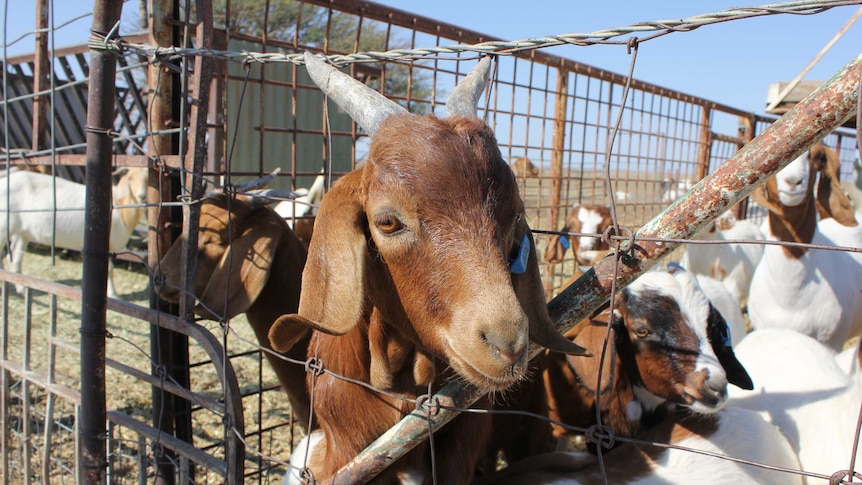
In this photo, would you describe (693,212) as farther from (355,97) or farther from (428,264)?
(355,97)

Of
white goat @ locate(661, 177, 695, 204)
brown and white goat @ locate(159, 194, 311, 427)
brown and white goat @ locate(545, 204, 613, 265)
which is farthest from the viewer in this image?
white goat @ locate(661, 177, 695, 204)

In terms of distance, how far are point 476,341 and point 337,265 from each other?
412mm

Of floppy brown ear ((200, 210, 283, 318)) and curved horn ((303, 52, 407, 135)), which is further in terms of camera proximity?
floppy brown ear ((200, 210, 283, 318))

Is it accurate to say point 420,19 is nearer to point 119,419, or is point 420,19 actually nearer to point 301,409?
point 301,409

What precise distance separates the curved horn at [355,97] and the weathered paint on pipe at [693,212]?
2.19 ft

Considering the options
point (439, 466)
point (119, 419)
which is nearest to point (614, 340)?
point (439, 466)

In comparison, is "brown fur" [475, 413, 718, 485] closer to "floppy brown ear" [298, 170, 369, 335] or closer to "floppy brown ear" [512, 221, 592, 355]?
"floppy brown ear" [512, 221, 592, 355]

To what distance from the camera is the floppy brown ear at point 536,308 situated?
1.51m

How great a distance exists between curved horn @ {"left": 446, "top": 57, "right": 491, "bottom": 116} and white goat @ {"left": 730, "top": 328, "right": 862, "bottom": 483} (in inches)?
69.0

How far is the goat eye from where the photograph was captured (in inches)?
57.4

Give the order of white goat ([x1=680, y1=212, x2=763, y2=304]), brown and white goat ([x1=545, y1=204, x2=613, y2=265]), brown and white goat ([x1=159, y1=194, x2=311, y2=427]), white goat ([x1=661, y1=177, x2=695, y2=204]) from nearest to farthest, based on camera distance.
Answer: brown and white goat ([x1=159, y1=194, x2=311, y2=427]), brown and white goat ([x1=545, y1=204, x2=613, y2=265]), white goat ([x1=680, y1=212, x2=763, y2=304]), white goat ([x1=661, y1=177, x2=695, y2=204])

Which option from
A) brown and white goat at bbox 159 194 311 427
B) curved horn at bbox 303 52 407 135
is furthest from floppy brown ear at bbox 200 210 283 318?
curved horn at bbox 303 52 407 135

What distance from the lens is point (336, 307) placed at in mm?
1512

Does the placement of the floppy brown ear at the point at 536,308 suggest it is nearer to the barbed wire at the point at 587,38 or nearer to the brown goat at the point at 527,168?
the barbed wire at the point at 587,38
